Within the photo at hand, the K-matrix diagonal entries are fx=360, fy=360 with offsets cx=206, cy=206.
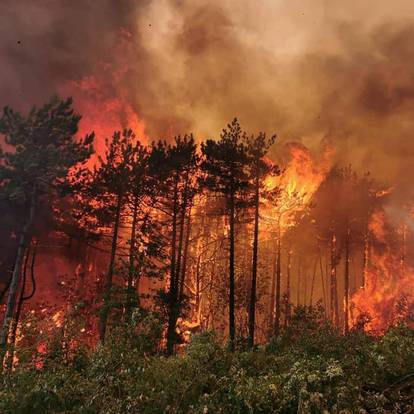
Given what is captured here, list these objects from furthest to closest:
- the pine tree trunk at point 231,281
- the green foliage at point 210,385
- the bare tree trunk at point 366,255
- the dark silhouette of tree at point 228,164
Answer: the bare tree trunk at point 366,255
the dark silhouette of tree at point 228,164
the pine tree trunk at point 231,281
the green foliage at point 210,385

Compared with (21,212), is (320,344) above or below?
below

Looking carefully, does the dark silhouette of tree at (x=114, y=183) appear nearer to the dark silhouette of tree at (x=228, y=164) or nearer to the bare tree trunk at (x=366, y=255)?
the dark silhouette of tree at (x=228, y=164)

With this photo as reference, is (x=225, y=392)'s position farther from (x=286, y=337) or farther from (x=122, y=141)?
(x=122, y=141)

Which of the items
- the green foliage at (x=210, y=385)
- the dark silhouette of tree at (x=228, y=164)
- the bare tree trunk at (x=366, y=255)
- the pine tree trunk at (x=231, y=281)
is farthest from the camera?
the bare tree trunk at (x=366, y=255)

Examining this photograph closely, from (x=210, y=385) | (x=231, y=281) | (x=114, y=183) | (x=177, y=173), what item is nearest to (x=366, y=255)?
(x=231, y=281)

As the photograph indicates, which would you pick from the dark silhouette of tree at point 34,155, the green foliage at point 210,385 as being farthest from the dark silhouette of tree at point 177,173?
the green foliage at point 210,385

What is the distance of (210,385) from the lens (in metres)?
9.09

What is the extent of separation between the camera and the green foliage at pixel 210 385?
7391mm

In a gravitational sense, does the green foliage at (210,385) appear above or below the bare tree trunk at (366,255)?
below

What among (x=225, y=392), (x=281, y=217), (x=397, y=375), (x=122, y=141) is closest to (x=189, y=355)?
(x=225, y=392)

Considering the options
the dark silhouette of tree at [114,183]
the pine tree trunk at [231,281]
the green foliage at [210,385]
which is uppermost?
the dark silhouette of tree at [114,183]

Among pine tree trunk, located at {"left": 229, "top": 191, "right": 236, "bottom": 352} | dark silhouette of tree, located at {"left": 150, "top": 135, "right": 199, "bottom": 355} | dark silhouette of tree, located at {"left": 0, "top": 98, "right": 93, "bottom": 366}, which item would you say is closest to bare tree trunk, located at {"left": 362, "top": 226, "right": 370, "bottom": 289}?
pine tree trunk, located at {"left": 229, "top": 191, "right": 236, "bottom": 352}

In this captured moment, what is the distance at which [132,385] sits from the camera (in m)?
8.44

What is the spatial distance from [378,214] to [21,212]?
47560 mm
